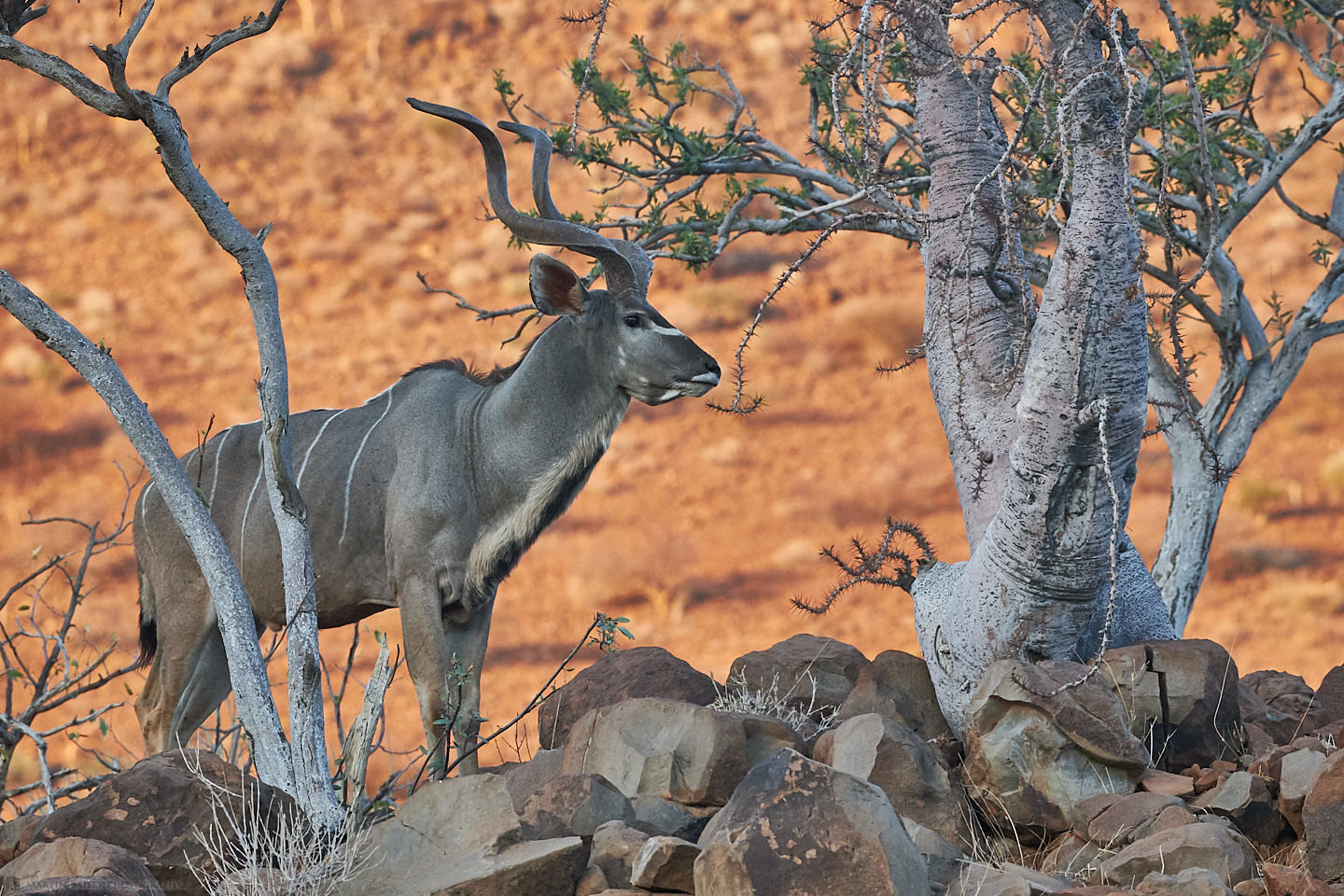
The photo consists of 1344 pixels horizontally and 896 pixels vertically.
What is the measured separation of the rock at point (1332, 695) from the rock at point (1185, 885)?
2.34 meters

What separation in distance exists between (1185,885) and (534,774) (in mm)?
2438

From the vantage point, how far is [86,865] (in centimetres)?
407

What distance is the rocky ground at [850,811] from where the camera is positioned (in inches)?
149

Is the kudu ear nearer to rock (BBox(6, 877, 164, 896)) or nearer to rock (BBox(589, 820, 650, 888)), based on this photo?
rock (BBox(589, 820, 650, 888))

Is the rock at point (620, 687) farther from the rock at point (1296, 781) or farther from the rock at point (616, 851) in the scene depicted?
the rock at point (1296, 781)

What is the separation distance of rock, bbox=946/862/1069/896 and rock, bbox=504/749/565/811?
1.73 meters

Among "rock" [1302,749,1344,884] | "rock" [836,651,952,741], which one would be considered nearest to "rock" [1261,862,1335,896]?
"rock" [1302,749,1344,884]

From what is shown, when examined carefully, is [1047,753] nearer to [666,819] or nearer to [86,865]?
[666,819]

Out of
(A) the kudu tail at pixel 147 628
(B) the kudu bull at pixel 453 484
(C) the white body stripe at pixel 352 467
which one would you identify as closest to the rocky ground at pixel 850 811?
(B) the kudu bull at pixel 453 484

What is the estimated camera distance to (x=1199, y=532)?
901 centimetres

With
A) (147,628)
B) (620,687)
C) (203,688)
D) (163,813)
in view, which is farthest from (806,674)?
(147,628)

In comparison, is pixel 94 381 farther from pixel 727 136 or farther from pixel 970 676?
pixel 727 136

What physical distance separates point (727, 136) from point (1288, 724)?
4.90m

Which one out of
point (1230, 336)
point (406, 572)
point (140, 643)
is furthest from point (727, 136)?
point (140, 643)
